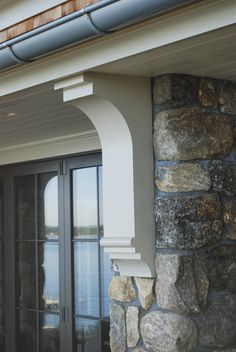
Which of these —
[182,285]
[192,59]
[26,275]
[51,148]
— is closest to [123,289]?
[182,285]

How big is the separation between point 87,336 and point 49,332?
1.68ft

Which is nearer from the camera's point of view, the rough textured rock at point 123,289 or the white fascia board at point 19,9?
the white fascia board at point 19,9

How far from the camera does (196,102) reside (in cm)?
332

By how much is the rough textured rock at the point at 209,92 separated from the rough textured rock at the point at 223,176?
0.31 metres

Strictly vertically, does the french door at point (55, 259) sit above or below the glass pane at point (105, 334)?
above

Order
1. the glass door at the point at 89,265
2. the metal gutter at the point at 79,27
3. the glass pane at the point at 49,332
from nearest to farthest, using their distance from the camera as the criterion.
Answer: the metal gutter at the point at 79,27 < the glass door at the point at 89,265 < the glass pane at the point at 49,332

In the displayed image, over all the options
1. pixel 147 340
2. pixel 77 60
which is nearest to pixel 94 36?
pixel 77 60

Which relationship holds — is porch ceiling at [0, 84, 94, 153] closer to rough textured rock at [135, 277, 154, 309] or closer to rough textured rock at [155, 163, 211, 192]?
rough textured rock at [155, 163, 211, 192]

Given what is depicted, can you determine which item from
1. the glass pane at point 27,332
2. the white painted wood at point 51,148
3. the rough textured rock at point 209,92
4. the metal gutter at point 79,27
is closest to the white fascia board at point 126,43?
the metal gutter at point 79,27

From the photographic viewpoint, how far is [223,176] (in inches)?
131

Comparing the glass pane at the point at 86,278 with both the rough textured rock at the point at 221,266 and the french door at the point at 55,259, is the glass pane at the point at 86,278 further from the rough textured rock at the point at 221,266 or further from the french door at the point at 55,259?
the rough textured rock at the point at 221,266

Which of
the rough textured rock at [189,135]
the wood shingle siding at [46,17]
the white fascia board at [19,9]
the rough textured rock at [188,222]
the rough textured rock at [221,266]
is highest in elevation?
the white fascia board at [19,9]

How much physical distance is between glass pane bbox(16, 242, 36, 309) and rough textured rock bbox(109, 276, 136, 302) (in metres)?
2.43

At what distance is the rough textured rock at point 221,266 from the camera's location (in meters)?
3.24
